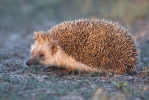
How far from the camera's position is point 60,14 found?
1370 centimetres

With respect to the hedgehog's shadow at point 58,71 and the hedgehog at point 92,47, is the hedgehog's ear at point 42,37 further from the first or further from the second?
the hedgehog's shadow at point 58,71

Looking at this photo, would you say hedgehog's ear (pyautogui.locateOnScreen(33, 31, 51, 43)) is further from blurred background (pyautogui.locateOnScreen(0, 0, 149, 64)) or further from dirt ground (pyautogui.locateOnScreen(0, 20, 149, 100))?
blurred background (pyautogui.locateOnScreen(0, 0, 149, 64))

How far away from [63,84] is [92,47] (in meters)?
1.08

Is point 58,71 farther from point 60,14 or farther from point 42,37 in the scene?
point 60,14

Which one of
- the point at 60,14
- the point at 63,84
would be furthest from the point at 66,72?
the point at 60,14

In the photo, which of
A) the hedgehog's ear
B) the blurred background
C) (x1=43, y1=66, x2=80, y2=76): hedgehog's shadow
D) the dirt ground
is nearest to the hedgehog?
the hedgehog's ear

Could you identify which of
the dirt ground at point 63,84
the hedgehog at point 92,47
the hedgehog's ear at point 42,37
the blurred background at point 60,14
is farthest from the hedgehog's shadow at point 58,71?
the blurred background at point 60,14

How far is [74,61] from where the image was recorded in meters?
6.55

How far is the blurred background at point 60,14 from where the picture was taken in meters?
11.4

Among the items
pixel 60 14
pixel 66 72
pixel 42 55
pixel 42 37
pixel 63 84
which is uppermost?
pixel 60 14

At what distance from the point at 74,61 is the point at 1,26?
6278 mm

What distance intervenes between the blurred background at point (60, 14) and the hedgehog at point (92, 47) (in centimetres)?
338

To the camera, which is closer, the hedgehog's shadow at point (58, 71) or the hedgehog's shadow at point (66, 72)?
the hedgehog's shadow at point (66, 72)

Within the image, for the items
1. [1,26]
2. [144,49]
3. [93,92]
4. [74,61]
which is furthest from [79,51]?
[1,26]
